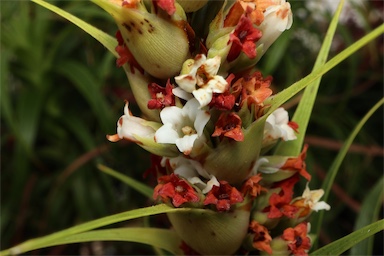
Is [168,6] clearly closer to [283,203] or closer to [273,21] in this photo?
[273,21]

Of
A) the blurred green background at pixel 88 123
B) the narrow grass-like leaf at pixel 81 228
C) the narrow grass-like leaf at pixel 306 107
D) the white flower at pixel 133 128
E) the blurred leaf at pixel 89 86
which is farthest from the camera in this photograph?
the blurred green background at pixel 88 123

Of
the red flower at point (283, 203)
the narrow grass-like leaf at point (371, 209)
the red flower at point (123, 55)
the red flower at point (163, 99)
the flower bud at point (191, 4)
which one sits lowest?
the narrow grass-like leaf at point (371, 209)

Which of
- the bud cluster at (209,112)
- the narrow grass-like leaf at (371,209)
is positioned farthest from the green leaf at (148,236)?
the narrow grass-like leaf at (371,209)

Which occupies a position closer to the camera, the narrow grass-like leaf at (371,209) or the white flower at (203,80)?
the white flower at (203,80)

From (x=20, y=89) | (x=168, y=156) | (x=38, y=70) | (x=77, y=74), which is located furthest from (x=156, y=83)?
(x=20, y=89)

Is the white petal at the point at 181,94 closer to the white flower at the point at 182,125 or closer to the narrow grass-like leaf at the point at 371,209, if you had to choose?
the white flower at the point at 182,125

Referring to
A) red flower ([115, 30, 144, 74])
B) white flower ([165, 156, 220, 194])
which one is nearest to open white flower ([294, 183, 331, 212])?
white flower ([165, 156, 220, 194])

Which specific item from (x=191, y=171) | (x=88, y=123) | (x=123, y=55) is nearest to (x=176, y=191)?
(x=191, y=171)
